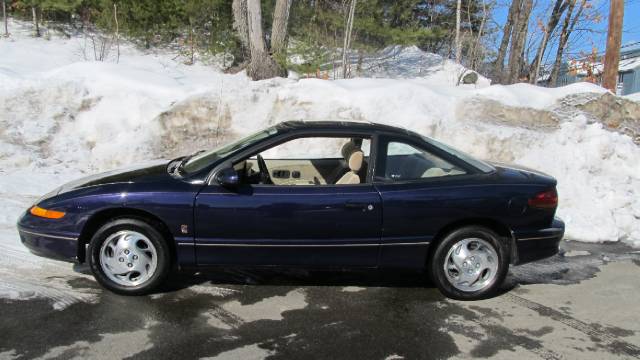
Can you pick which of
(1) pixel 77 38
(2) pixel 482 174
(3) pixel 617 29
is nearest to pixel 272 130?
(2) pixel 482 174

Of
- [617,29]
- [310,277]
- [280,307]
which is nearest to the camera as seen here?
[280,307]

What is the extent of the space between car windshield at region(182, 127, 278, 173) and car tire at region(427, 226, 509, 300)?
5.72 feet

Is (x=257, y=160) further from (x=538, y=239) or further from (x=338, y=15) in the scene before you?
(x=338, y=15)

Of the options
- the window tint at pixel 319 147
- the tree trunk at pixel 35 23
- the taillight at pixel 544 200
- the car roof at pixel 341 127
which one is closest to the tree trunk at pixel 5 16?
the tree trunk at pixel 35 23

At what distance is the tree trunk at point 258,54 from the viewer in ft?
38.0

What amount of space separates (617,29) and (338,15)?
6.43 m

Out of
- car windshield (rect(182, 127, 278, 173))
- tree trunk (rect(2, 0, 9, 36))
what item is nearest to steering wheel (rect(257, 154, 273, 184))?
car windshield (rect(182, 127, 278, 173))

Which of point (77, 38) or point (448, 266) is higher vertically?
point (77, 38)

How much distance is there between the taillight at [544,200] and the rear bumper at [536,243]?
0.20 m

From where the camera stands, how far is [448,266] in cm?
461

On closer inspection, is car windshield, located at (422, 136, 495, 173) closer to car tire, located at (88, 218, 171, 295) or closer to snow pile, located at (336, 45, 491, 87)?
car tire, located at (88, 218, 171, 295)

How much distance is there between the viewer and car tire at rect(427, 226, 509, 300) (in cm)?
458

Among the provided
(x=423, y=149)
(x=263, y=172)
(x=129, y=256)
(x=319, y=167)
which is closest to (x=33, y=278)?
(x=129, y=256)

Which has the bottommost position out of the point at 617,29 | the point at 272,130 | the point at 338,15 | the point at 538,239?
the point at 538,239
